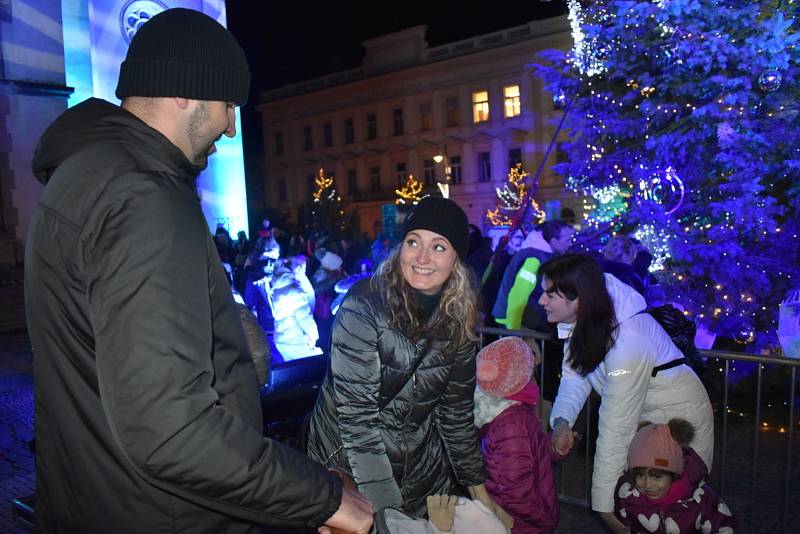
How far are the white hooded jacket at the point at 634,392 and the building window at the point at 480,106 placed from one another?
39490 millimetres

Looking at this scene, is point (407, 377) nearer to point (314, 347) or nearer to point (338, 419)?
point (338, 419)

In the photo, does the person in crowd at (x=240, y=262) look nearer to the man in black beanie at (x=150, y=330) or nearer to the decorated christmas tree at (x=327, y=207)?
the man in black beanie at (x=150, y=330)

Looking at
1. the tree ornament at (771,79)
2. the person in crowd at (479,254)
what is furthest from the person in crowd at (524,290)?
the tree ornament at (771,79)

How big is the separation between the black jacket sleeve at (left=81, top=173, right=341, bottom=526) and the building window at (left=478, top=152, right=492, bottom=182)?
42132 mm

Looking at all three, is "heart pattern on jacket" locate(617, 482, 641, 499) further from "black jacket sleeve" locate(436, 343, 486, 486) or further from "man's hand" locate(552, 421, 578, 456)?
"black jacket sleeve" locate(436, 343, 486, 486)

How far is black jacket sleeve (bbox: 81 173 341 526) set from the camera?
1192mm

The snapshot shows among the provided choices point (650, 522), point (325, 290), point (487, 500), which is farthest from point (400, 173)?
point (487, 500)

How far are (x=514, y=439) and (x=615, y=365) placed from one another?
2.17 ft

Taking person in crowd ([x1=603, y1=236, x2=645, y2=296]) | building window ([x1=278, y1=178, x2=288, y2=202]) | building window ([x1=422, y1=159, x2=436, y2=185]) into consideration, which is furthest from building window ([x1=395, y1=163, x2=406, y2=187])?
person in crowd ([x1=603, y1=236, x2=645, y2=296])

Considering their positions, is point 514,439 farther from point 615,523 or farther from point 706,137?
point 706,137

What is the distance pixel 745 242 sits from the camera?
305 inches

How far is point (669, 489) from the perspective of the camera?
3051mm

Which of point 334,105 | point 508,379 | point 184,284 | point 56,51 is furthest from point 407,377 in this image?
point 334,105

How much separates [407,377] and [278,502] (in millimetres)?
1240
